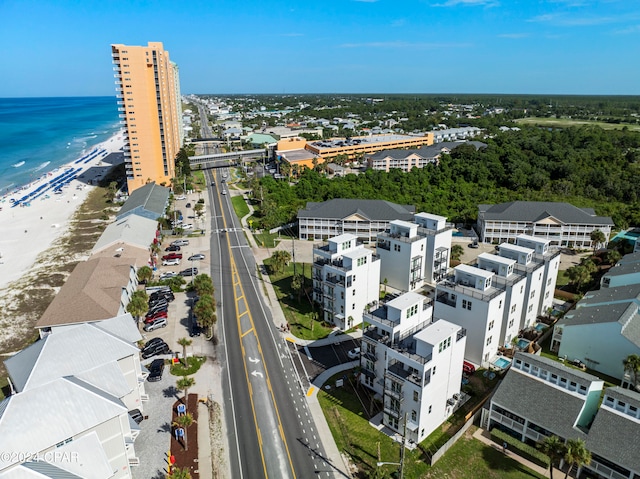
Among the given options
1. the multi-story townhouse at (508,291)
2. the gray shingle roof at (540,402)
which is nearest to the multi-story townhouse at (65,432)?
the gray shingle roof at (540,402)

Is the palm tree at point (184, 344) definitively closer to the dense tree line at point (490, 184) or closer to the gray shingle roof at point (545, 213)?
the dense tree line at point (490, 184)

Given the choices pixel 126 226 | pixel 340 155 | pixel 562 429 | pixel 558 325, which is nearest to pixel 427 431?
pixel 562 429

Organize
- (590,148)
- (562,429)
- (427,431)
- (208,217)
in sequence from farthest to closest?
(590,148)
(208,217)
(427,431)
(562,429)

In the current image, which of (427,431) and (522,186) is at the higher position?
(522,186)

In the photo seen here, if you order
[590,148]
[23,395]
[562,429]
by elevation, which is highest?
[590,148]

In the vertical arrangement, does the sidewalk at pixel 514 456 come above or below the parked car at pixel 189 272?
below

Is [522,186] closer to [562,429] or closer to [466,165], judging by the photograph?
[466,165]

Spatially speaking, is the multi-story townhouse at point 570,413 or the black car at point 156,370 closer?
the multi-story townhouse at point 570,413
